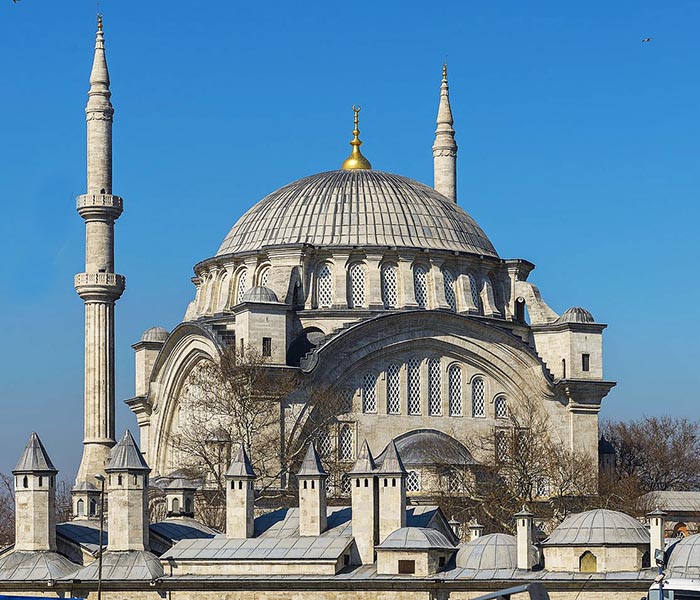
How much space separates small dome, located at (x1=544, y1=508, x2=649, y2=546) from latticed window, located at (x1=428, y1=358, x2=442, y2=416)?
14.3 metres

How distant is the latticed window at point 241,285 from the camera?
54.1 meters

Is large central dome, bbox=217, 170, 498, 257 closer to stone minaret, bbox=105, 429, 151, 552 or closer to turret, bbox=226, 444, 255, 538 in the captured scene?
turret, bbox=226, 444, 255, 538

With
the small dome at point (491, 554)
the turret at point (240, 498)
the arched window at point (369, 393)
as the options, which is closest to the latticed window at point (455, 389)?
the arched window at point (369, 393)

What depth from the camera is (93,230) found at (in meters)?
53.1

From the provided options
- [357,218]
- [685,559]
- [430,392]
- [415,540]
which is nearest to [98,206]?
[357,218]

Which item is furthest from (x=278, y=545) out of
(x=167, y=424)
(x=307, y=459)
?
(x=167, y=424)

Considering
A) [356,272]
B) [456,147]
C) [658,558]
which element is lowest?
[658,558]

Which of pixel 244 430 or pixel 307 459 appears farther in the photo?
pixel 244 430

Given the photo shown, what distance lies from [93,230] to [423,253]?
873cm

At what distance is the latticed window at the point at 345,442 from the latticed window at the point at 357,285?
A: 3.65 meters

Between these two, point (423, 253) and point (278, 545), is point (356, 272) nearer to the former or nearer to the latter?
point (423, 253)

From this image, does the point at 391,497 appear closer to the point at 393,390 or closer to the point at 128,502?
the point at 128,502

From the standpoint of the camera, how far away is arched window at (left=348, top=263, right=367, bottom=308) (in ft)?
172

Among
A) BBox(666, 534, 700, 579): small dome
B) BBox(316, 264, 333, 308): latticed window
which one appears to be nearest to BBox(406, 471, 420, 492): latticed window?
BBox(316, 264, 333, 308): latticed window
